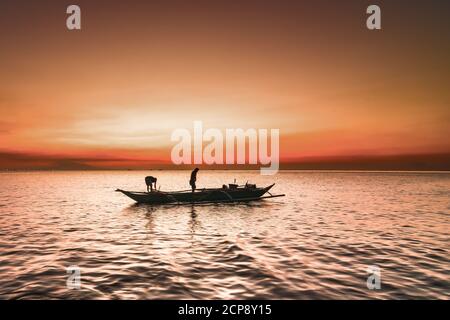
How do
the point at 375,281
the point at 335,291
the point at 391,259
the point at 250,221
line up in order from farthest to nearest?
the point at 250,221, the point at 391,259, the point at 375,281, the point at 335,291

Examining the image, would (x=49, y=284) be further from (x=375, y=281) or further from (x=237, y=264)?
(x=375, y=281)

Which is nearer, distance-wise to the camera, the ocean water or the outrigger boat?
the ocean water

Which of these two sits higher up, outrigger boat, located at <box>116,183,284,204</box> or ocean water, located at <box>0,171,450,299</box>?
outrigger boat, located at <box>116,183,284,204</box>

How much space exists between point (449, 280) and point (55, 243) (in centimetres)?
1739

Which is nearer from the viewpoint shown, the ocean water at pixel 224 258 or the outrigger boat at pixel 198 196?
the ocean water at pixel 224 258

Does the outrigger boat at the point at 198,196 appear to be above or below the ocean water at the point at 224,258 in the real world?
above

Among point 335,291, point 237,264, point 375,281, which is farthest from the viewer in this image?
point 237,264

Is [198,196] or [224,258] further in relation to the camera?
[198,196]

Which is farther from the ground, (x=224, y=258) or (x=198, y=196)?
(x=198, y=196)

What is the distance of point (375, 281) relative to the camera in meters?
10.8

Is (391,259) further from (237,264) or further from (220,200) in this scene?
(220,200)

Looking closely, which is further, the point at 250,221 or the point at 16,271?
the point at 250,221
